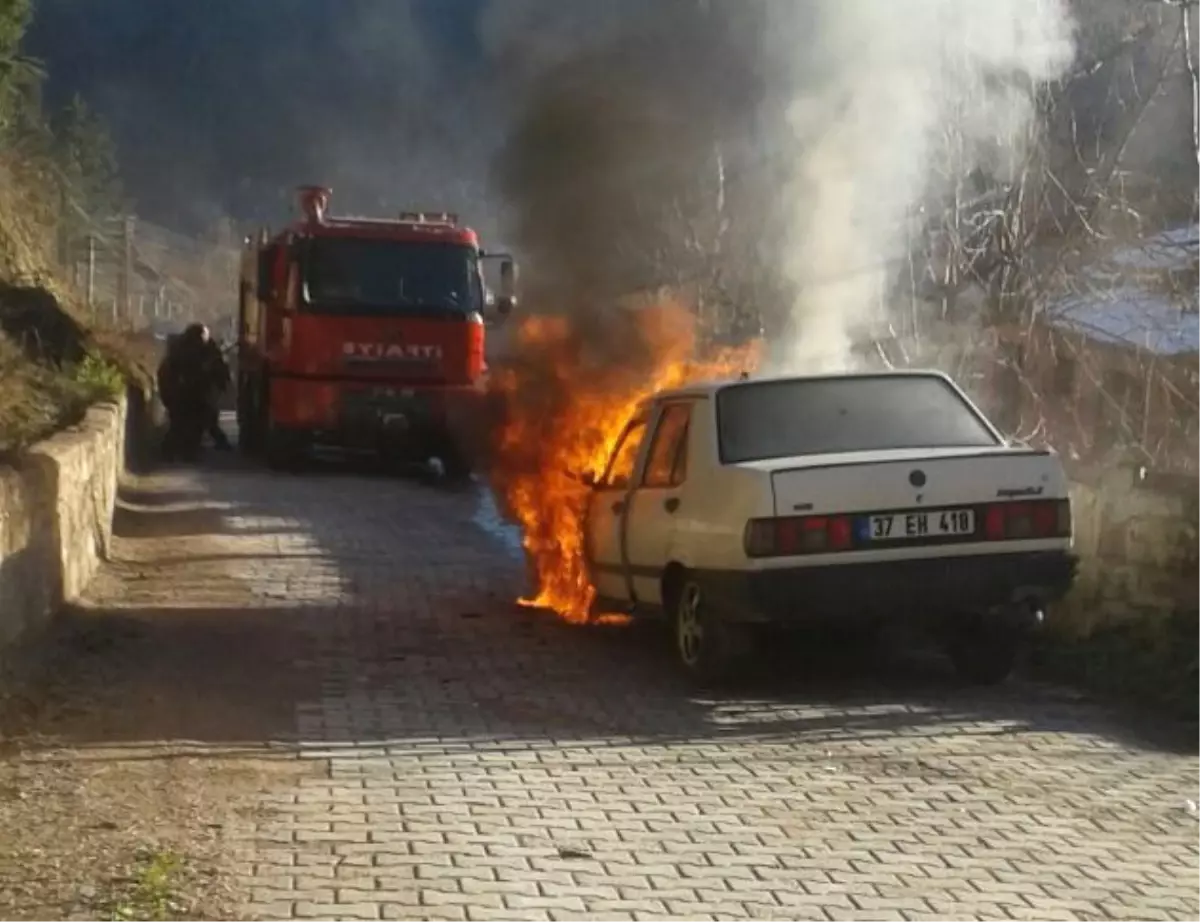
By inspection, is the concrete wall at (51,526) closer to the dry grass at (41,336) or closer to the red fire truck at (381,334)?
the dry grass at (41,336)

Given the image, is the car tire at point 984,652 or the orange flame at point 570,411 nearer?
the car tire at point 984,652

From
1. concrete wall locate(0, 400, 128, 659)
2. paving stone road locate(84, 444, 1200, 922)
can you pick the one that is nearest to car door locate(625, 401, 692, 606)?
paving stone road locate(84, 444, 1200, 922)

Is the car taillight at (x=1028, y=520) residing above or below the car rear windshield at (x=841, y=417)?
below

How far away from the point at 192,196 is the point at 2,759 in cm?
7799

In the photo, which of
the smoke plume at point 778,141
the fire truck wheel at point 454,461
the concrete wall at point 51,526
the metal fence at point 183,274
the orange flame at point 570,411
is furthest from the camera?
the metal fence at point 183,274

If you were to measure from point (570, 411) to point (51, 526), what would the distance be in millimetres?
4642

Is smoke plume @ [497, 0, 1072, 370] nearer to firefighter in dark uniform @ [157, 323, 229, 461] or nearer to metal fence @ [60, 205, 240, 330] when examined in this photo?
firefighter in dark uniform @ [157, 323, 229, 461]

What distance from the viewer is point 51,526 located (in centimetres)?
1098

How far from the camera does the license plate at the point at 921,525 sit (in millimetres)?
9002

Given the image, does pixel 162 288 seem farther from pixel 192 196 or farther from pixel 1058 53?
pixel 1058 53

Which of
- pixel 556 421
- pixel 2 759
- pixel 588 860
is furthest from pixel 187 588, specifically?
pixel 588 860

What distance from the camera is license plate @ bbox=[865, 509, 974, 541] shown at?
9002mm

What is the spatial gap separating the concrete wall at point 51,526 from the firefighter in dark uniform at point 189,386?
371 inches

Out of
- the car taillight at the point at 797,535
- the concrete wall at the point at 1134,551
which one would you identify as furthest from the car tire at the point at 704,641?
the concrete wall at the point at 1134,551
